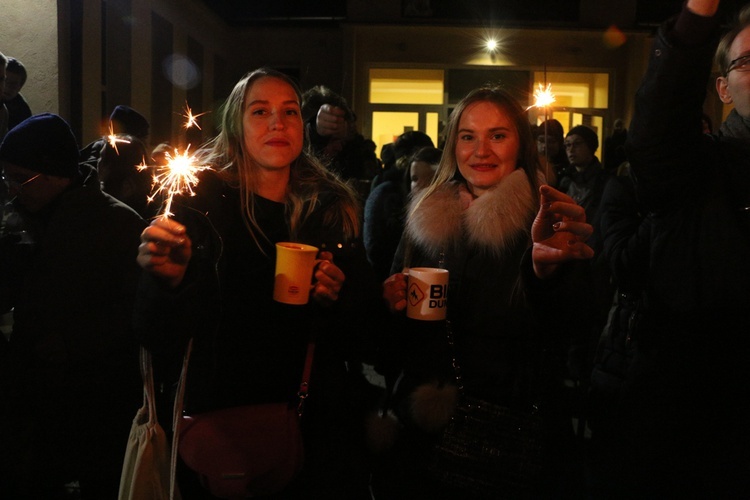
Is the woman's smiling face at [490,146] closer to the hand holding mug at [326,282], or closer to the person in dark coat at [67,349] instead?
the hand holding mug at [326,282]

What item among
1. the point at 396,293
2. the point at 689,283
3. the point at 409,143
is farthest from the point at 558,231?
the point at 409,143

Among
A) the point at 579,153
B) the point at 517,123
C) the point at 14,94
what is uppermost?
the point at 14,94

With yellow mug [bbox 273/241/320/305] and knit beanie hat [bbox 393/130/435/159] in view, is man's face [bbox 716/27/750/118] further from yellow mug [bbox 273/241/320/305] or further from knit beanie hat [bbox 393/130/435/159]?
knit beanie hat [bbox 393/130/435/159]

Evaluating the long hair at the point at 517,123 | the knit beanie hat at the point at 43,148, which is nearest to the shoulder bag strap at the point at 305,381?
the long hair at the point at 517,123

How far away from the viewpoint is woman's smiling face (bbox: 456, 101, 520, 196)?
103 inches

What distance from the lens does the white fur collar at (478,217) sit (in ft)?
8.04

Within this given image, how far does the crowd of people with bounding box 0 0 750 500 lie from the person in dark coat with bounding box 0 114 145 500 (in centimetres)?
1

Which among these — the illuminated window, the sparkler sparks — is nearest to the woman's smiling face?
the sparkler sparks

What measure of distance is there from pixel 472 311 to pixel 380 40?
15925mm

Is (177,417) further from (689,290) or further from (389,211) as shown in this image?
(389,211)

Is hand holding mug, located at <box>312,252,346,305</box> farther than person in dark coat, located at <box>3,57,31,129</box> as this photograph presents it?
No

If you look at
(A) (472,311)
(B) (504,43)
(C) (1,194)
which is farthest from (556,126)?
(B) (504,43)

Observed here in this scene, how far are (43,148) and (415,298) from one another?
7.22ft

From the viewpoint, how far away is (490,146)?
2.62 m
